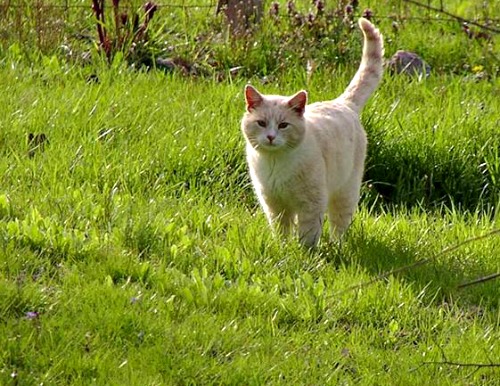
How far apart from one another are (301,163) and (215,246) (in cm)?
68

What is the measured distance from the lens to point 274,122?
5.69 m

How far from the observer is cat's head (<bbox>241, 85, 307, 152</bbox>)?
18.5ft

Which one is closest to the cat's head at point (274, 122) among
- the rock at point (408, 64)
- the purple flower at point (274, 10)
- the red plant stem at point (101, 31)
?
the red plant stem at point (101, 31)

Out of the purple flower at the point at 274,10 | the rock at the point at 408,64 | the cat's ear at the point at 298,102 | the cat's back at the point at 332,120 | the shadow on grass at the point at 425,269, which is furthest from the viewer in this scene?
the purple flower at the point at 274,10

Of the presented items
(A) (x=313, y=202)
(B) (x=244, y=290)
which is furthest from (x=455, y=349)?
(A) (x=313, y=202)

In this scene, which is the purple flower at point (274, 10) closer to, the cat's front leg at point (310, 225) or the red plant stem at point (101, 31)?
the red plant stem at point (101, 31)

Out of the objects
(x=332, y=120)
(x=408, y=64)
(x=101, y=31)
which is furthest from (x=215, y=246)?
(x=408, y=64)

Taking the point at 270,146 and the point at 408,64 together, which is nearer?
the point at 270,146

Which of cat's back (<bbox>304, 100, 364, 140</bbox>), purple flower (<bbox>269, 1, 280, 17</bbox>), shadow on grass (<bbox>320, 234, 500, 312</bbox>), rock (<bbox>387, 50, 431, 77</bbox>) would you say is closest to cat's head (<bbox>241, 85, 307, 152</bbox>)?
cat's back (<bbox>304, 100, 364, 140</bbox>)

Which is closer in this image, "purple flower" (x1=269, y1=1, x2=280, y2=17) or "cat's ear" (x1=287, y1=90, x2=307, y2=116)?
"cat's ear" (x1=287, y1=90, x2=307, y2=116)

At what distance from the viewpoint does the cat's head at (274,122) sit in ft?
18.5

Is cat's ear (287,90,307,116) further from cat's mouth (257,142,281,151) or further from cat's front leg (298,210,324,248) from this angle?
cat's front leg (298,210,324,248)

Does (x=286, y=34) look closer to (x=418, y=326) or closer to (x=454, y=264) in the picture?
(x=454, y=264)

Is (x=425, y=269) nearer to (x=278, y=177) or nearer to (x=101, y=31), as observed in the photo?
(x=278, y=177)
